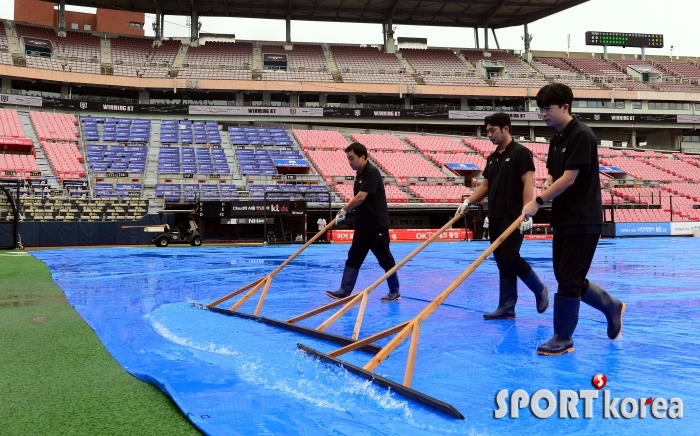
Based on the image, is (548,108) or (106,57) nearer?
(548,108)

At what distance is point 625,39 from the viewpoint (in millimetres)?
60938

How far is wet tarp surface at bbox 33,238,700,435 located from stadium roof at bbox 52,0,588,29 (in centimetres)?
4535

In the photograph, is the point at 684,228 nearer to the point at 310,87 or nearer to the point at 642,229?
the point at 642,229

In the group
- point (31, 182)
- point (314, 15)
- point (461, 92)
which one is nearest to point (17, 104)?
point (31, 182)

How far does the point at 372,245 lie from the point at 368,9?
48141 millimetres

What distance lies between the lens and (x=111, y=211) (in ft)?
91.7

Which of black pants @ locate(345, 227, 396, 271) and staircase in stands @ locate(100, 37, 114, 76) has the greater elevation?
staircase in stands @ locate(100, 37, 114, 76)

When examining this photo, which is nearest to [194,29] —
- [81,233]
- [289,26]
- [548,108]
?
[289,26]

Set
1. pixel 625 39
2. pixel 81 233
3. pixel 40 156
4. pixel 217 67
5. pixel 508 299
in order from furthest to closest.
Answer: pixel 625 39, pixel 217 67, pixel 40 156, pixel 81 233, pixel 508 299

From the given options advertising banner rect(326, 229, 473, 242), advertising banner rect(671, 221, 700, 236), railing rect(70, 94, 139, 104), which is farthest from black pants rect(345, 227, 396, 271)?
railing rect(70, 94, 139, 104)

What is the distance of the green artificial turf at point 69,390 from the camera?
2.60 metres

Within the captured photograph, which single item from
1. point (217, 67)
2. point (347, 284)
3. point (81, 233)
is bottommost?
point (81, 233)

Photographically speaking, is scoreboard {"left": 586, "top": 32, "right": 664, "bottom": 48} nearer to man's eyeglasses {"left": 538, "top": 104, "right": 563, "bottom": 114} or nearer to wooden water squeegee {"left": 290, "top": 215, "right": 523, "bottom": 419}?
man's eyeglasses {"left": 538, "top": 104, "right": 563, "bottom": 114}

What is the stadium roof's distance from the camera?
156ft
